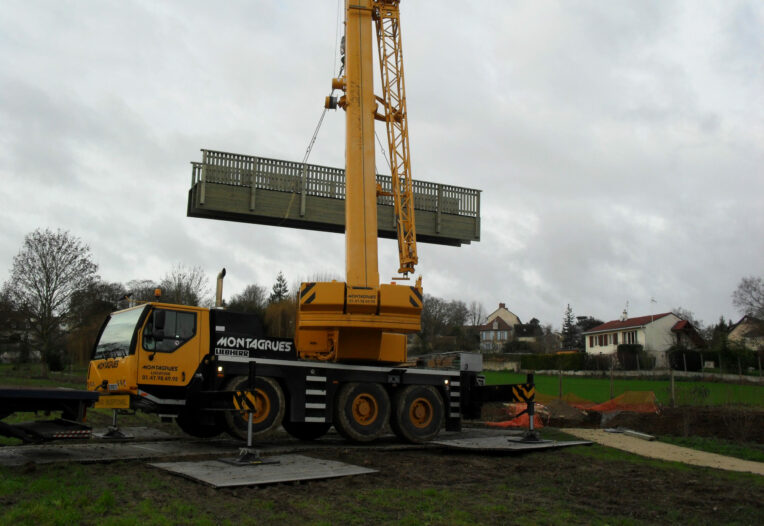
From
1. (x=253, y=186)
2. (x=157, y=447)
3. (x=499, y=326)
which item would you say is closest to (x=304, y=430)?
(x=157, y=447)

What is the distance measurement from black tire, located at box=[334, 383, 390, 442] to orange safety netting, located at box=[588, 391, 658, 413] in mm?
8657

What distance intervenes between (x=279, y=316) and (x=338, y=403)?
12670 millimetres

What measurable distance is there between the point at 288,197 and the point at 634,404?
11.5 metres

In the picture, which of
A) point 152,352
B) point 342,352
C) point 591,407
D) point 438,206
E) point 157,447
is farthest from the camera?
point 591,407

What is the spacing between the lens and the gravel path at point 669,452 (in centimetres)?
999

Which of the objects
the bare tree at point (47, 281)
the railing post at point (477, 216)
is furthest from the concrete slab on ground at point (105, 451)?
the bare tree at point (47, 281)

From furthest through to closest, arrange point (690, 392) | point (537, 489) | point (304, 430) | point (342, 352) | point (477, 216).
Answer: point (690, 392) < point (477, 216) < point (304, 430) < point (342, 352) < point (537, 489)

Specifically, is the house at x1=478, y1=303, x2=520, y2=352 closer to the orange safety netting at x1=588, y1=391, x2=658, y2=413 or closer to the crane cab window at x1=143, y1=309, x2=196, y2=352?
the orange safety netting at x1=588, y1=391, x2=658, y2=413

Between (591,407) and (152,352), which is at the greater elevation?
(152,352)

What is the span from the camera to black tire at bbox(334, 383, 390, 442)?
39.4 feet

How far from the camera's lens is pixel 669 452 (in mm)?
11445

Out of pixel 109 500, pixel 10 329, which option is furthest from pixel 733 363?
pixel 10 329

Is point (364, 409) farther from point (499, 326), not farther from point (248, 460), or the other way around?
point (499, 326)

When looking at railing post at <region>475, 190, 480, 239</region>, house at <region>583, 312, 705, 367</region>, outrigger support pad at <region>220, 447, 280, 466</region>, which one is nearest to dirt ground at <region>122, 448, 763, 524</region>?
outrigger support pad at <region>220, 447, 280, 466</region>
